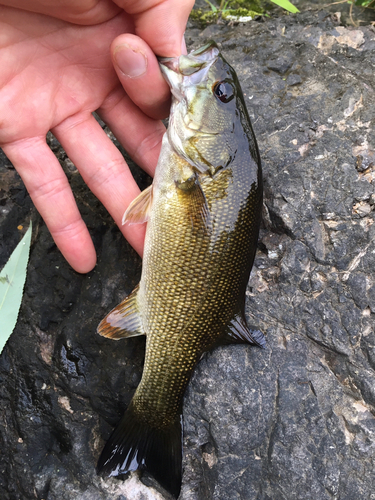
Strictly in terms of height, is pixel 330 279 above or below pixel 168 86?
below

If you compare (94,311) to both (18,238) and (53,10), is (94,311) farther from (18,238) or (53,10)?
(53,10)

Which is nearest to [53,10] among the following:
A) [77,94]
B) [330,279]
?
[77,94]

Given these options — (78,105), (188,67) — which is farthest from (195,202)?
(78,105)

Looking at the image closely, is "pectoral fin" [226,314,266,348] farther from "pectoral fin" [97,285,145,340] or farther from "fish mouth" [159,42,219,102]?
"fish mouth" [159,42,219,102]

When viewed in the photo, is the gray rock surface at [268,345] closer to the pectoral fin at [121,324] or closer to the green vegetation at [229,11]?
the pectoral fin at [121,324]

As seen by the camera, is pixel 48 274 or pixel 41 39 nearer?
pixel 41 39

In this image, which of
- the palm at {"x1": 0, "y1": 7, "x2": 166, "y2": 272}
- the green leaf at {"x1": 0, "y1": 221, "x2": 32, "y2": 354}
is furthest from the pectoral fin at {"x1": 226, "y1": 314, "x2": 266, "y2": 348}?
the green leaf at {"x1": 0, "y1": 221, "x2": 32, "y2": 354}

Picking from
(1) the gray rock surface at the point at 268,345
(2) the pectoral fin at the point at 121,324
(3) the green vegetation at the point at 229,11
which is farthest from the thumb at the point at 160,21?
(2) the pectoral fin at the point at 121,324
